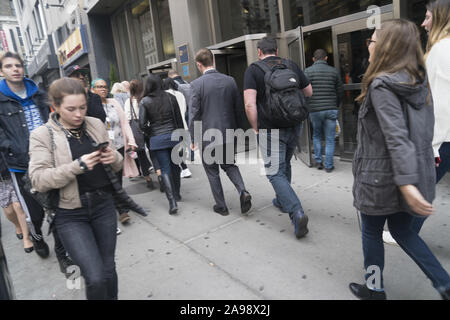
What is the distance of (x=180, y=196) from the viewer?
16.1ft

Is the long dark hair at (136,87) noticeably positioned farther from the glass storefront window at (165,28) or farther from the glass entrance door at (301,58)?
the glass storefront window at (165,28)

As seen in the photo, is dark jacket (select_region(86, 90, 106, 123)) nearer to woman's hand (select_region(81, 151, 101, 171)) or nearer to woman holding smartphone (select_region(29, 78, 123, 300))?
woman holding smartphone (select_region(29, 78, 123, 300))

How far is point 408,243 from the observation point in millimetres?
2035

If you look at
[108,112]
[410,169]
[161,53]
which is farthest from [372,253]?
[161,53]

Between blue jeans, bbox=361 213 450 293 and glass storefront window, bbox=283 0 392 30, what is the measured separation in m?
4.33

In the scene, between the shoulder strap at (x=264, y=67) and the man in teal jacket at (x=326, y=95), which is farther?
the man in teal jacket at (x=326, y=95)

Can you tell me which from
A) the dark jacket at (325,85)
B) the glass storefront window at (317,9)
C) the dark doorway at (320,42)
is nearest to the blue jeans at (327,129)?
the dark jacket at (325,85)

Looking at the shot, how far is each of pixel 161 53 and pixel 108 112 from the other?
6.70m

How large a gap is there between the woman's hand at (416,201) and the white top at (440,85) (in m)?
0.83

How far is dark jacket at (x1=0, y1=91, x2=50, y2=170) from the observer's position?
9.82 feet

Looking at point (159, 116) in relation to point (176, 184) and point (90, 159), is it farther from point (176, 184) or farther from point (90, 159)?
point (90, 159)

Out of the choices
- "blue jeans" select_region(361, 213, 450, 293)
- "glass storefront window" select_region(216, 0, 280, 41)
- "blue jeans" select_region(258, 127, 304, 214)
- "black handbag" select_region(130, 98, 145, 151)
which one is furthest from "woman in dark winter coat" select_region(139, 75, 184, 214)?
"glass storefront window" select_region(216, 0, 280, 41)

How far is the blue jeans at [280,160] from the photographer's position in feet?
10.7
